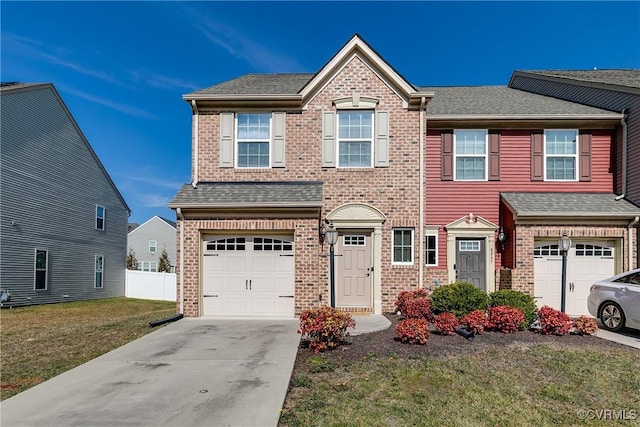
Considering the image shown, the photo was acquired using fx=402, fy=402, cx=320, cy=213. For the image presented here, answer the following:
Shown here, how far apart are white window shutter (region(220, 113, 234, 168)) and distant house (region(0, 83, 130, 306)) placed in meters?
11.0

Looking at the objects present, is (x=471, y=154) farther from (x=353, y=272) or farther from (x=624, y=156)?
(x=353, y=272)

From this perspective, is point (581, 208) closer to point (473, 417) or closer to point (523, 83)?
point (523, 83)

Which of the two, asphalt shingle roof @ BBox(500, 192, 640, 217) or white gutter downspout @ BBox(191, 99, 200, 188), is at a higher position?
white gutter downspout @ BBox(191, 99, 200, 188)

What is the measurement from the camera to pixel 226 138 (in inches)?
462

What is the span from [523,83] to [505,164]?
634cm

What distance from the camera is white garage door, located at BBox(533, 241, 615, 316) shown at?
1155 centimetres

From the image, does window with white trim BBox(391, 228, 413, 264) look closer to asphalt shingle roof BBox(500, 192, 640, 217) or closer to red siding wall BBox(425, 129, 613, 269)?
red siding wall BBox(425, 129, 613, 269)

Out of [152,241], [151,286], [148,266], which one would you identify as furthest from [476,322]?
[148,266]

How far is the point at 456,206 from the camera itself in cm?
1255

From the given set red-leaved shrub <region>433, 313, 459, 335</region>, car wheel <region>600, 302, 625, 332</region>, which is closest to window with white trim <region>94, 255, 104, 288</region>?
red-leaved shrub <region>433, 313, 459, 335</region>

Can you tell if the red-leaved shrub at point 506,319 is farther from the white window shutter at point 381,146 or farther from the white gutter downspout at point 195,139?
the white gutter downspout at point 195,139

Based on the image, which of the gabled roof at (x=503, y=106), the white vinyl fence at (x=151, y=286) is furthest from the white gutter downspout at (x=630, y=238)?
the white vinyl fence at (x=151, y=286)

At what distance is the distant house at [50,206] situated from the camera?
55.7 ft

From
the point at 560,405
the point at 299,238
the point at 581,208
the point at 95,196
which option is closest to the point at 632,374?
the point at 560,405
